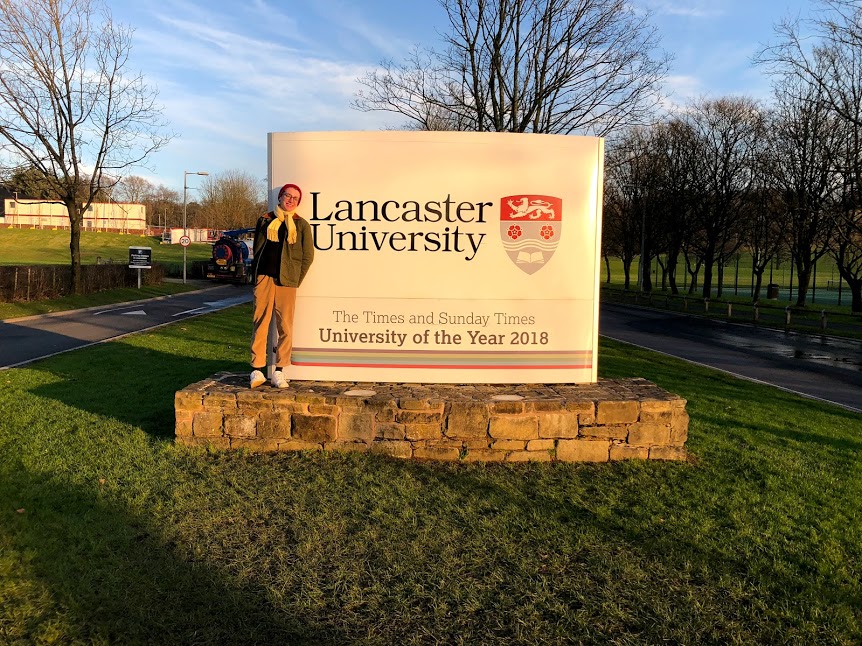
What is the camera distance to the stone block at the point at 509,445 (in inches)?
201

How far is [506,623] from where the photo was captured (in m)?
2.84

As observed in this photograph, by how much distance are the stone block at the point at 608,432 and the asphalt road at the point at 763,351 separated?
530 cm

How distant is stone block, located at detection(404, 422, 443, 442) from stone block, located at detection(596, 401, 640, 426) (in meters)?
1.34

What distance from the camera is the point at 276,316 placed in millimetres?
5688

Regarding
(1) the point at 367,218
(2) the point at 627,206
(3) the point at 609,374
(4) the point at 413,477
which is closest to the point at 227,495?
(4) the point at 413,477

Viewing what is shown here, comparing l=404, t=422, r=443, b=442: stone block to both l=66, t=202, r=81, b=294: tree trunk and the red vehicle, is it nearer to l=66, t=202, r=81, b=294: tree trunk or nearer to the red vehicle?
l=66, t=202, r=81, b=294: tree trunk

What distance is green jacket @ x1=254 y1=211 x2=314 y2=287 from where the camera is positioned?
5508mm

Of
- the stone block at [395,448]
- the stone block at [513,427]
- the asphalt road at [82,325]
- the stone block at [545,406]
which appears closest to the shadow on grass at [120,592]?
the stone block at [395,448]

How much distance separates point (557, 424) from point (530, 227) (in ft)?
5.94

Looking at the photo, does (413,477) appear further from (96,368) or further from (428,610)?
(96,368)

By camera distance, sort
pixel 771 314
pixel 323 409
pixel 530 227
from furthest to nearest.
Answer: pixel 771 314 < pixel 530 227 < pixel 323 409

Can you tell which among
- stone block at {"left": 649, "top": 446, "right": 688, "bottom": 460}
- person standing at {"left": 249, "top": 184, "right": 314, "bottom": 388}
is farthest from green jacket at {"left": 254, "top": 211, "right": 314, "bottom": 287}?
stone block at {"left": 649, "top": 446, "right": 688, "bottom": 460}

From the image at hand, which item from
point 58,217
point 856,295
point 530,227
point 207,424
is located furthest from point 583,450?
point 58,217

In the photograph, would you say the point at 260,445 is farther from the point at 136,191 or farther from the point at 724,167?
the point at 136,191
